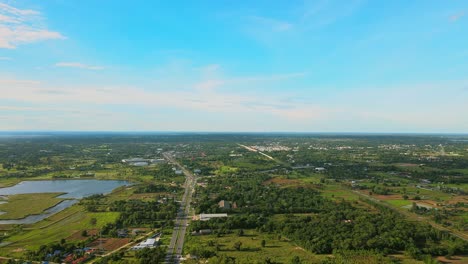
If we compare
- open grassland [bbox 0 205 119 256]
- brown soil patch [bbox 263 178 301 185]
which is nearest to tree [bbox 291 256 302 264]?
open grassland [bbox 0 205 119 256]

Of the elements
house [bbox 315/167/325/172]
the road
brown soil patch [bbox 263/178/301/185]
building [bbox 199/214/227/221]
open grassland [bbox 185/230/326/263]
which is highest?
house [bbox 315/167/325/172]

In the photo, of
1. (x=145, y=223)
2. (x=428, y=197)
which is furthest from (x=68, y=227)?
(x=428, y=197)

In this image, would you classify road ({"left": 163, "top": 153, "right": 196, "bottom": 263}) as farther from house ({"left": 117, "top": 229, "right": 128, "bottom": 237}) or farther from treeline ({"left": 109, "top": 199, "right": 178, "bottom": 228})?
house ({"left": 117, "top": 229, "right": 128, "bottom": 237})

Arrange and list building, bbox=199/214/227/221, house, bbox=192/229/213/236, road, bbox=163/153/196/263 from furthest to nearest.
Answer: building, bbox=199/214/227/221, house, bbox=192/229/213/236, road, bbox=163/153/196/263

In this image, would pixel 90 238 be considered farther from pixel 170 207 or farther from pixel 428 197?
pixel 428 197

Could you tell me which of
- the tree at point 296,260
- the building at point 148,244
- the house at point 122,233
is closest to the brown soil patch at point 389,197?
the tree at point 296,260

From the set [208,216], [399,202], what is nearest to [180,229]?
[208,216]

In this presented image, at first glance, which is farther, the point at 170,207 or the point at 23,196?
the point at 23,196
